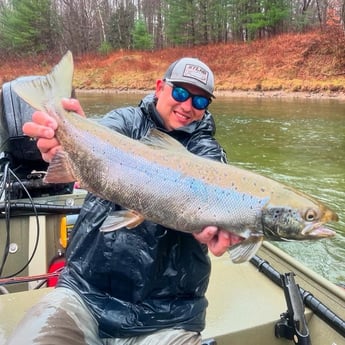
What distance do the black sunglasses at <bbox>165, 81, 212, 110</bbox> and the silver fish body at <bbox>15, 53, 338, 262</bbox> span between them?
493 millimetres

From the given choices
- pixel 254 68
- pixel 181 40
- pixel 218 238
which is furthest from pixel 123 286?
pixel 181 40

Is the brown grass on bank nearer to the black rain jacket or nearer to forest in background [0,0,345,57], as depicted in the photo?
forest in background [0,0,345,57]

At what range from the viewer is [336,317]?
277 cm

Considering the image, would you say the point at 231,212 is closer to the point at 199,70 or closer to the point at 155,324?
the point at 155,324

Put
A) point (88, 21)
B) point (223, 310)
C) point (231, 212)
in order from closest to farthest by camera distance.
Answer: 1. point (231, 212)
2. point (223, 310)
3. point (88, 21)

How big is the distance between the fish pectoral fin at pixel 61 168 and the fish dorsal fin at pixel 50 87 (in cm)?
25

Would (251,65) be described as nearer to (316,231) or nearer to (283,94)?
(283,94)

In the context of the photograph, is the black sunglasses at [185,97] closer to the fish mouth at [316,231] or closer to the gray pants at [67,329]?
the fish mouth at [316,231]

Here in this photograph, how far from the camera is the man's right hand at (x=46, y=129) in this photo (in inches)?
87.0

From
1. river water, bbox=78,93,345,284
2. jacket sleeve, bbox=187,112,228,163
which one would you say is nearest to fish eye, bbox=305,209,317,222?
jacket sleeve, bbox=187,112,228,163

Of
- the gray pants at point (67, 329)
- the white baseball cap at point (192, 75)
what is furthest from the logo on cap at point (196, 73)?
the gray pants at point (67, 329)

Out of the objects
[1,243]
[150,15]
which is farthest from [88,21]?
[1,243]

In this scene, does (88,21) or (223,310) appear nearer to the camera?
(223,310)

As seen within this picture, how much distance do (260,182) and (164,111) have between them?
2.88ft
